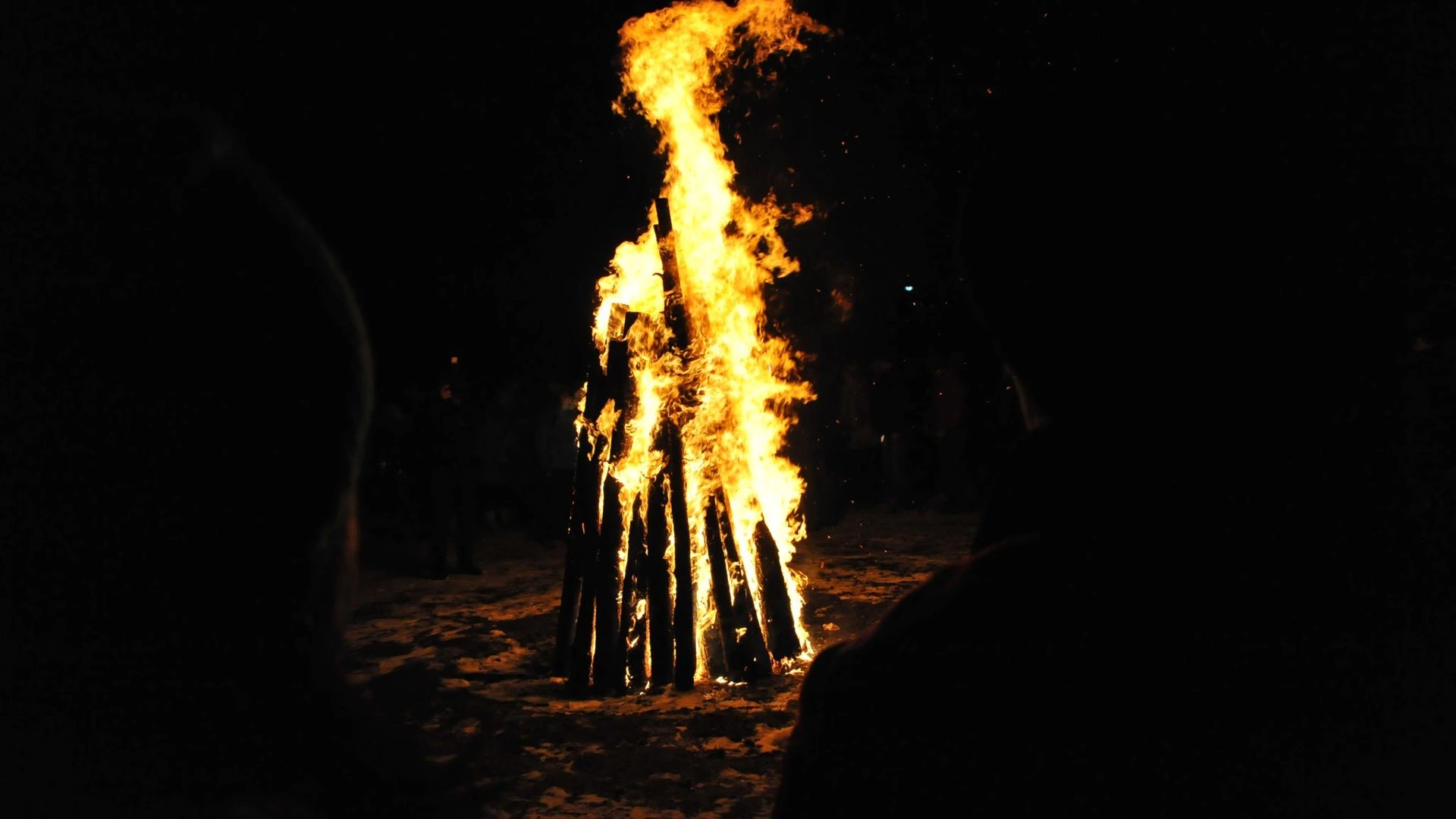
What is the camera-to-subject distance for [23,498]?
3.11 ft

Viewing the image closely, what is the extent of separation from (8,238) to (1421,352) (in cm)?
167

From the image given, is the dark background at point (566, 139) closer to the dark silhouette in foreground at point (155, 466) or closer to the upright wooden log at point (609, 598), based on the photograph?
the dark silhouette in foreground at point (155, 466)

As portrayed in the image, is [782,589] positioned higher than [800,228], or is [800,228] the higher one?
[800,228]

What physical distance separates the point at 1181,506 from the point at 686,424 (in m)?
4.72

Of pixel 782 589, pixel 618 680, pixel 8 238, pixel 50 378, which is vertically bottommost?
pixel 618 680

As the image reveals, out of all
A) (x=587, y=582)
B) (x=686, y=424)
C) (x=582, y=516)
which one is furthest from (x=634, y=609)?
(x=686, y=424)

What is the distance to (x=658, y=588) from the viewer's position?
17.9 feet

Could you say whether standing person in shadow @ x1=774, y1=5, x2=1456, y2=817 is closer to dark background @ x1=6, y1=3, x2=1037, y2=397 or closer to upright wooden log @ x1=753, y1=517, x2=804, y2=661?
dark background @ x1=6, y1=3, x2=1037, y2=397

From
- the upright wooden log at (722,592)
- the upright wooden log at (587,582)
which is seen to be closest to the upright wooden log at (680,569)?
the upright wooden log at (722,592)

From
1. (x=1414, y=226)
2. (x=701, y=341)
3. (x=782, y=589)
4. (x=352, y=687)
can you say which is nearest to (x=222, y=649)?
(x=352, y=687)

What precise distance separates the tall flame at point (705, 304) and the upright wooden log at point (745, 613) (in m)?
0.07

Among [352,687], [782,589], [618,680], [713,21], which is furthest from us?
[713,21]

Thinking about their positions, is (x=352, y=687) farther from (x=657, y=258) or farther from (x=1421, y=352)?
(x=657, y=258)

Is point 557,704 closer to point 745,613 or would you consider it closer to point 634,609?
point 634,609
